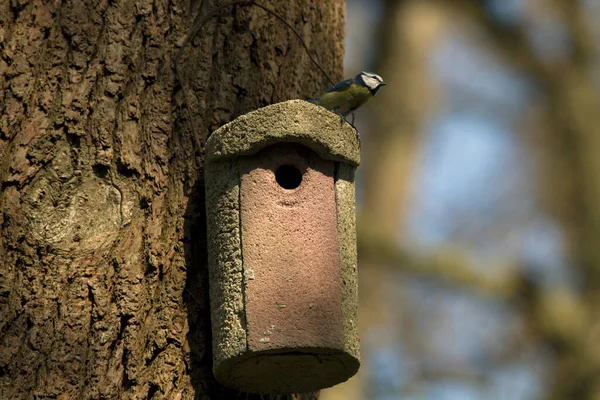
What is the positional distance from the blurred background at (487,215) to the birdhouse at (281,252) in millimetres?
5300

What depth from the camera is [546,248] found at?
11016mm

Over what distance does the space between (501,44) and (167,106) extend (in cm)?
749

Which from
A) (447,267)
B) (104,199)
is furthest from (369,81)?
(447,267)

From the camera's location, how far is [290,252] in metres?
2.60

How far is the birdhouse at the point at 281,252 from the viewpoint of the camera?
255cm

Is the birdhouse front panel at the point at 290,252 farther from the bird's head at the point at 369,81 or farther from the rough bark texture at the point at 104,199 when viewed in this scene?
the bird's head at the point at 369,81

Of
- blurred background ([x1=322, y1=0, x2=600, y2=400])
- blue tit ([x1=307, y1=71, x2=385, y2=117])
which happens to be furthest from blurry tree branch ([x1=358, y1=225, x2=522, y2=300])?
blue tit ([x1=307, y1=71, x2=385, y2=117])

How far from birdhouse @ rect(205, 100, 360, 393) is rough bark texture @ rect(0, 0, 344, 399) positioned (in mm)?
122

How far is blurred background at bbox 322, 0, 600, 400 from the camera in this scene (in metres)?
8.28

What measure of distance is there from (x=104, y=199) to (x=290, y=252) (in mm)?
540

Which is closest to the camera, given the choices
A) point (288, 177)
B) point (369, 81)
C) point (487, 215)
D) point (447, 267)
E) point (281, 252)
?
point (281, 252)

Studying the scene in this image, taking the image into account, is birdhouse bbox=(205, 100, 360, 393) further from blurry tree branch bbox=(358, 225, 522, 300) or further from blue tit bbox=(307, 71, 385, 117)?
blurry tree branch bbox=(358, 225, 522, 300)

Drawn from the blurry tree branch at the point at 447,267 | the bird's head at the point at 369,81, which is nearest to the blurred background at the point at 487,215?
the blurry tree branch at the point at 447,267

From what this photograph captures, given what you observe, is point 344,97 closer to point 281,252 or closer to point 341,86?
point 341,86
